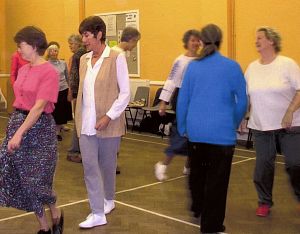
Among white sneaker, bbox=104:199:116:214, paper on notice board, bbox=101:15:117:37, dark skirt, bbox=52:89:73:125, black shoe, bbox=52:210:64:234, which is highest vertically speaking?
paper on notice board, bbox=101:15:117:37

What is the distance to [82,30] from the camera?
11.9 ft

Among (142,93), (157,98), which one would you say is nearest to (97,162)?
(157,98)

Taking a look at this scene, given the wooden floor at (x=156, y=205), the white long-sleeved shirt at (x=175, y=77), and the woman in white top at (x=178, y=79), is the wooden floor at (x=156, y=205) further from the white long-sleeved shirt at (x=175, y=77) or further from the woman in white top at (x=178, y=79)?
the white long-sleeved shirt at (x=175, y=77)

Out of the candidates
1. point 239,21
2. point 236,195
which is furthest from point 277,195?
point 239,21

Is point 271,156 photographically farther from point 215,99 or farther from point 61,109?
point 61,109

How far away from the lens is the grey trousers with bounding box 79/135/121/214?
369 centimetres

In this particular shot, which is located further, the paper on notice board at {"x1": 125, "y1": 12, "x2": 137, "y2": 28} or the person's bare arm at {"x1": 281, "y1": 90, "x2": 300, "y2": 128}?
the paper on notice board at {"x1": 125, "y1": 12, "x2": 137, "y2": 28}

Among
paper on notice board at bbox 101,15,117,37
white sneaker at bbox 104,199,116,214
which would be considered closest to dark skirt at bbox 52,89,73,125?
paper on notice board at bbox 101,15,117,37

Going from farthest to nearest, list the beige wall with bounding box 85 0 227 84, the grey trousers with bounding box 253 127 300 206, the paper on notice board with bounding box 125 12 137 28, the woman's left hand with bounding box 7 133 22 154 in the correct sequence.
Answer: the paper on notice board with bounding box 125 12 137 28 → the beige wall with bounding box 85 0 227 84 → the grey trousers with bounding box 253 127 300 206 → the woman's left hand with bounding box 7 133 22 154

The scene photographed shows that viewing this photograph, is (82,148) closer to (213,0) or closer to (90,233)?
(90,233)

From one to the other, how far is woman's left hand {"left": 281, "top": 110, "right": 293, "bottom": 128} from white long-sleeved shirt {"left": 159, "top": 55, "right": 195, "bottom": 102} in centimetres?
140

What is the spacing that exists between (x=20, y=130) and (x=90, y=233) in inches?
41.2

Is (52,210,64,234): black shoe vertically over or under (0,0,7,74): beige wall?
under

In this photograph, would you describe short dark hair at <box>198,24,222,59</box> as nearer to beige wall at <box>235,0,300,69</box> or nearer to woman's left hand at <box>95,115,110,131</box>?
woman's left hand at <box>95,115,110,131</box>
